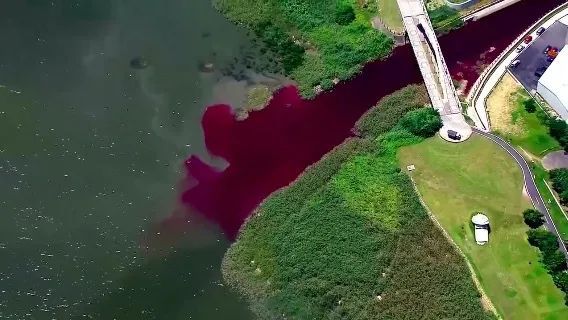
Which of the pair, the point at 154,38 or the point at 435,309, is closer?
the point at 435,309

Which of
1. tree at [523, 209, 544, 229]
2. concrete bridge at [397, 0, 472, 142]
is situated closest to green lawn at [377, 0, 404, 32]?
concrete bridge at [397, 0, 472, 142]

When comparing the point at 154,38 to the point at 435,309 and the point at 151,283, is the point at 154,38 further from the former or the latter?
the point at 435,309

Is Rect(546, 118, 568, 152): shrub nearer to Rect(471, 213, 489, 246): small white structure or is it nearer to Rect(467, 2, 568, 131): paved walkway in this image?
Rect(467, 2, 568, 131): paved walkway

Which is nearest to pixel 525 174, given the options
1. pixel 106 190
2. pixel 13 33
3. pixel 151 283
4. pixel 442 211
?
pixel 442 211

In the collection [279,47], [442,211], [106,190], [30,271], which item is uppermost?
[279,47]

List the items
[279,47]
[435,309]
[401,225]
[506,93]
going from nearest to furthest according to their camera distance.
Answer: [435,309] < [401,225] < [506,93] < [279,47]

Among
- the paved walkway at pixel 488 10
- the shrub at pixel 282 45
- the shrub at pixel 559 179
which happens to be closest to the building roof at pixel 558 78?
the shrub at pixel 559 179

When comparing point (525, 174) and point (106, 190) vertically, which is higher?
point (106, 190)
